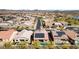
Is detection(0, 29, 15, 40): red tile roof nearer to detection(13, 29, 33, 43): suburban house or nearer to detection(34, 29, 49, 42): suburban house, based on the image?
detection(13, 29, 33, 43): suburban house

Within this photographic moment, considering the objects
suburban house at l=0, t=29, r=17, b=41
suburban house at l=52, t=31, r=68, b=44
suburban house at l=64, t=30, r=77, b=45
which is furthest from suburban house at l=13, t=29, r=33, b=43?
suburban house at l=64, t=30, r=77, b=45

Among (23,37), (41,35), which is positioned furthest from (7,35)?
(41,35)

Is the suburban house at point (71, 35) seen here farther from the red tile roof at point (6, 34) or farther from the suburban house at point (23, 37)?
the red tile roof at point (6, 34)

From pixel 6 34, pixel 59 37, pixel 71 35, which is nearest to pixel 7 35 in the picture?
pixel 6 34

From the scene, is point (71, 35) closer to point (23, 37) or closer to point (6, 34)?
point (23, 37)

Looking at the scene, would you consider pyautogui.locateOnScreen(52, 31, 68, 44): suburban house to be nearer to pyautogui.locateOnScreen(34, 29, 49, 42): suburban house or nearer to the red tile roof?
pyautogui.locateOnScreen(34, 29, 49, 42): suburban house

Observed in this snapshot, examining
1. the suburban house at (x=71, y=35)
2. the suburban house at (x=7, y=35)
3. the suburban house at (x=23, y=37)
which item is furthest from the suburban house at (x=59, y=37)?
the suburban house at (x=7, y=35)

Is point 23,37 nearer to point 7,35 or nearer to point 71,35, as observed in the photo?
point 7,35

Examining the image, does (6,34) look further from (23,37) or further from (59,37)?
(59,37)
